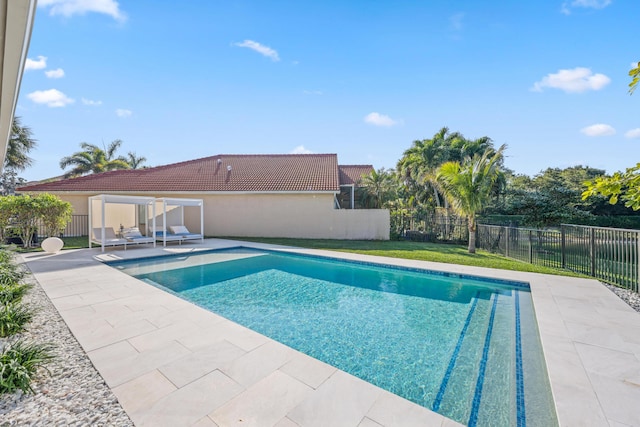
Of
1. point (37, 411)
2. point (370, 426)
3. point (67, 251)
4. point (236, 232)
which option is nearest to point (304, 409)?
point (370, 426)

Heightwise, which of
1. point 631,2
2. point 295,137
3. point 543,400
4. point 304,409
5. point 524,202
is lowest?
point 543,400

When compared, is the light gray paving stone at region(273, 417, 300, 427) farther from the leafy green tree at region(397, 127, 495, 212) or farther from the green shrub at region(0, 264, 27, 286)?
the leafy green tree at region(397, 127, 495, 212)

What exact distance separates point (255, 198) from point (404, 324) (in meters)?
14.0

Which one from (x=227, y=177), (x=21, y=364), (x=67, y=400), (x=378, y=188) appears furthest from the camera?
(x=227, y=177)

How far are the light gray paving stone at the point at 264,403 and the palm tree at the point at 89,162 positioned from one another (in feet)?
112

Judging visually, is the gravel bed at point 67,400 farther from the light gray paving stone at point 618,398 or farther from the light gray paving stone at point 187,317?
the light gray paving stone at point 618,398

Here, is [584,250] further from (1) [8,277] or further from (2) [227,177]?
(2) [227,177]

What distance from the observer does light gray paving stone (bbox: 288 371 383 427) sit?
244 cm

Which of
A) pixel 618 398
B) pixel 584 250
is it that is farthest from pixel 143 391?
pixel 584 250

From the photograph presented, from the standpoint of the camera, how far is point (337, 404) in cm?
265

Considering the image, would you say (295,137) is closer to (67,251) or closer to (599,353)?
(67,251)

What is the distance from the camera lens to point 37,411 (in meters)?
2.50

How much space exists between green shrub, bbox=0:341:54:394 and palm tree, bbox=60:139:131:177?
3202cm

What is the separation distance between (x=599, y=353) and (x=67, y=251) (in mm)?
16495
